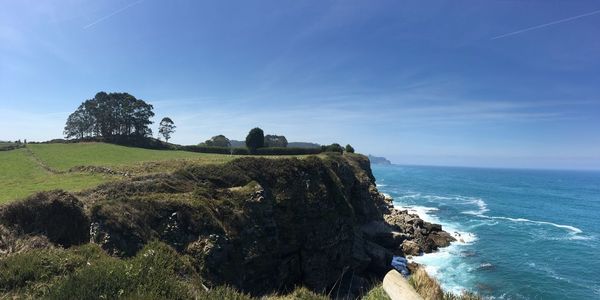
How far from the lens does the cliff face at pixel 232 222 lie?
1411cm

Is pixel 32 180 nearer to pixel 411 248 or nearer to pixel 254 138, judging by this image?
→ pixel 411 248

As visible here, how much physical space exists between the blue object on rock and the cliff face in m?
1.63

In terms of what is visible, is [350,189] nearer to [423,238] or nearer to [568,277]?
[423,238]

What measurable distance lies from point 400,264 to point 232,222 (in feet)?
69.8

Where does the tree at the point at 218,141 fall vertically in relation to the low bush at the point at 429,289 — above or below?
above

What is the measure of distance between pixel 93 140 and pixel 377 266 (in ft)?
173

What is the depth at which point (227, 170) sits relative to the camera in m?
25.2

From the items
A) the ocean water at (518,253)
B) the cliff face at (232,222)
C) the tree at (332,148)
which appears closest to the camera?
the cliff face at (232,222)

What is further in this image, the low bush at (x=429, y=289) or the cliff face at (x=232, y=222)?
the cliff face at (x=232, y=222)

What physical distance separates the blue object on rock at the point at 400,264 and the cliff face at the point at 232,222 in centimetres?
163

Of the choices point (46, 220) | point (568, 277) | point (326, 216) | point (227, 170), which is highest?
point (227, 170)

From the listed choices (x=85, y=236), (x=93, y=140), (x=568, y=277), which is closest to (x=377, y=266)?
(x=568, y=277)

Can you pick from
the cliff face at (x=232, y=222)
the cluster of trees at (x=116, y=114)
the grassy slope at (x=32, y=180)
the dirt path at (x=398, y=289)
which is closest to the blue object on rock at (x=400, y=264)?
the cliff face at (x=232, y=222)

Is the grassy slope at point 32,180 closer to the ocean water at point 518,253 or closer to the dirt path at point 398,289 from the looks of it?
the dirt path at point 398,289
